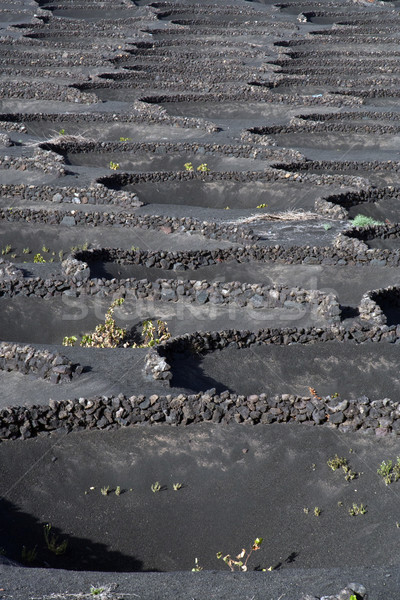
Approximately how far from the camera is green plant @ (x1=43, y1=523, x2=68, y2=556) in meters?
12.9

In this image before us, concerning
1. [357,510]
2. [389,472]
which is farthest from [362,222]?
[357,510]

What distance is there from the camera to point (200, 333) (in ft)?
62.0

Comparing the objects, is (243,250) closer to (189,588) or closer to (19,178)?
(19,178)

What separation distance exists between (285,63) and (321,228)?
30119 millimetres

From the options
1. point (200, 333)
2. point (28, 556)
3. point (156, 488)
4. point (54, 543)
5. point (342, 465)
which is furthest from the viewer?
point (200, 333)

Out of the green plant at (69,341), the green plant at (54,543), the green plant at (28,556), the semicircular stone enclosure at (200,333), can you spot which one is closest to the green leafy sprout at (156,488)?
the semicircular stone enclosure at (200,333)

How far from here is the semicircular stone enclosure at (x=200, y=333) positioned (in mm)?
13578

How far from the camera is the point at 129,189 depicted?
33.1m

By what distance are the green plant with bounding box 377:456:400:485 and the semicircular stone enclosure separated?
48mm

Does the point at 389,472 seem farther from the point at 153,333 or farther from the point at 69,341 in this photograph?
the point at 69,341

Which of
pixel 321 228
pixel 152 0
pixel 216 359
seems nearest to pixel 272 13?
pixel 152 0

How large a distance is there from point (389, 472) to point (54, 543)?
635 cm

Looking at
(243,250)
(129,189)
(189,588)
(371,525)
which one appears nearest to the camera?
(189,588)

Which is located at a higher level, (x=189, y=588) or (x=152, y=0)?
(x=152, y=0)
